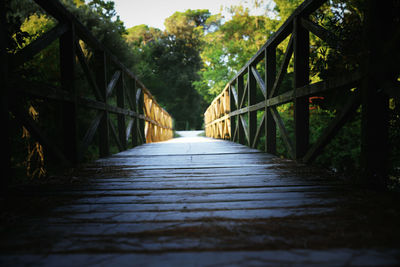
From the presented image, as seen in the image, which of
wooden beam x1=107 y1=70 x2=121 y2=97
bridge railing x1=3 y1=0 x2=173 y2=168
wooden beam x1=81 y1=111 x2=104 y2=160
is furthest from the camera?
wooden beam x1=107 y1=70 x2=121 y2=97

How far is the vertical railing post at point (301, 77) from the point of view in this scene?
9.01 feet

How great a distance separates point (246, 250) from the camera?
0.98 meters

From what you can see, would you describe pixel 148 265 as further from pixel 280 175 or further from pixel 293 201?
pixel 280 175

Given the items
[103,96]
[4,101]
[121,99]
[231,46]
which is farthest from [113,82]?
[231,46]

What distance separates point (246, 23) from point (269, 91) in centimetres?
1170

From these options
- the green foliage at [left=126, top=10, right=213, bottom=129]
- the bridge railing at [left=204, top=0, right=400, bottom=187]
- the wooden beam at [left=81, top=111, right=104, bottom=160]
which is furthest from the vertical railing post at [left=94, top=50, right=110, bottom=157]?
the green foliage at [left=126, top=10, right=213, bottom=129]

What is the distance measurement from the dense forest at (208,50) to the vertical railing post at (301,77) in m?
0.11

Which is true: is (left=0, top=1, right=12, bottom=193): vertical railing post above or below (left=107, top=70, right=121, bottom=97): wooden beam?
below

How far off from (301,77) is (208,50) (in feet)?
45.0

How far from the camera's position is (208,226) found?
1193mm

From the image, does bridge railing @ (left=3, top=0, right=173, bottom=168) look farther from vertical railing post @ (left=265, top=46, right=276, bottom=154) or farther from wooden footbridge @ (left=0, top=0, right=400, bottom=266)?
vertical railing post @ (left=265, top=46, right=276, bottom=154)

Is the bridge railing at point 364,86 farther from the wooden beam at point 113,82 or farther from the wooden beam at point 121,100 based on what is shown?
the wooden beam at point 121,100

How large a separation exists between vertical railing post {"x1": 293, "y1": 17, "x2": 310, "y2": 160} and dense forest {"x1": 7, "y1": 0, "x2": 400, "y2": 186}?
0.11 metres

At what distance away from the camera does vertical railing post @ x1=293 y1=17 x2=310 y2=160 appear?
2.75 metres
